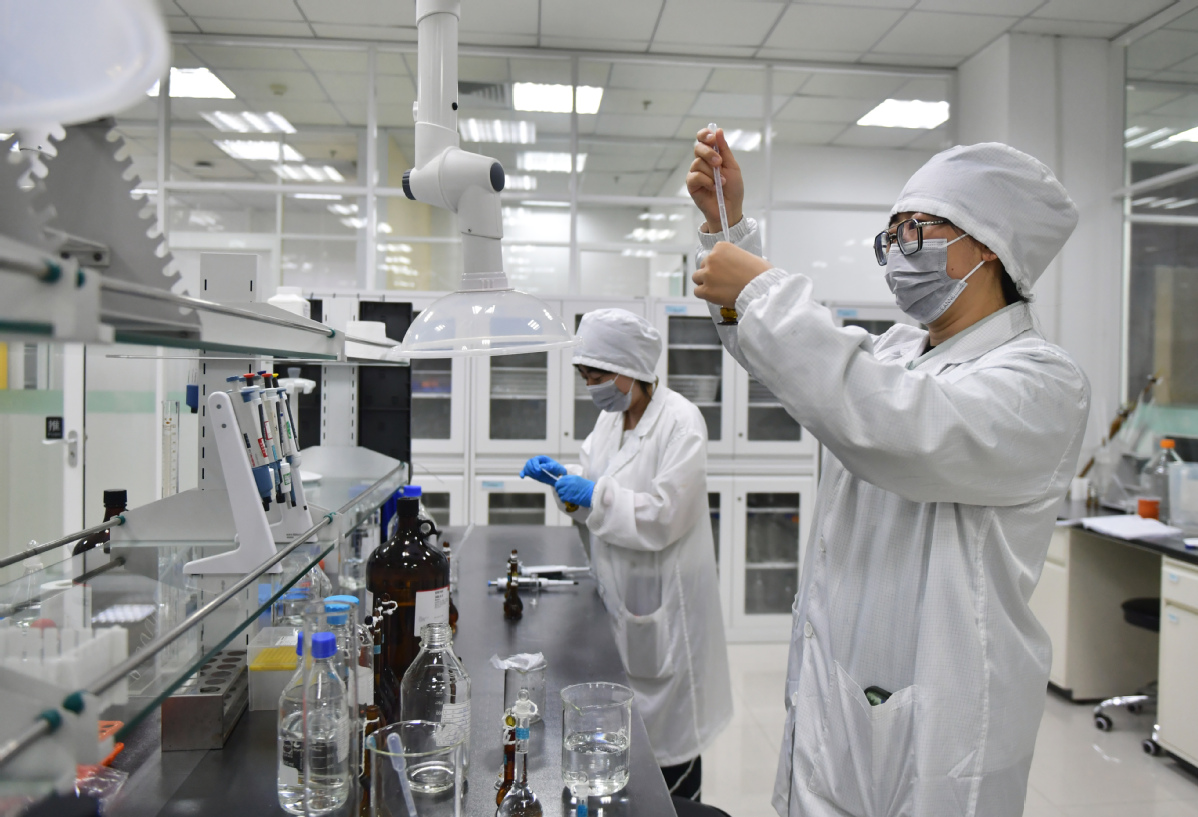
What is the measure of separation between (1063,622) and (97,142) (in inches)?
157

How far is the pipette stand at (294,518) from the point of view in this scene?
1.25 meters

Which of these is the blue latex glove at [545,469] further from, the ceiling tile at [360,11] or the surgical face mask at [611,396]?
the ceiling tile at [360,11]

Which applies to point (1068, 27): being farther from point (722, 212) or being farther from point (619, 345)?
point (722, 212)

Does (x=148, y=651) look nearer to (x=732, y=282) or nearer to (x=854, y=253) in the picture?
(x=732, y=282)

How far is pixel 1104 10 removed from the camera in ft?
13.5

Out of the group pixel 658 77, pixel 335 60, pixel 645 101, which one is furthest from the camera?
pixel 645 101

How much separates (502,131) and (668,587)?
4.26 m

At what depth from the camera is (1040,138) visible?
14.7 feet

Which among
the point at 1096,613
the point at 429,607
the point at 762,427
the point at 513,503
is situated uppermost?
the point at 762,427

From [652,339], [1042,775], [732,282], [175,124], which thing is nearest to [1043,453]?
[732,282]

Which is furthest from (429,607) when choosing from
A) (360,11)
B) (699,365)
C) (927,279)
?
(360,11)

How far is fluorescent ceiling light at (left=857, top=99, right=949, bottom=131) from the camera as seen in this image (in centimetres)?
532

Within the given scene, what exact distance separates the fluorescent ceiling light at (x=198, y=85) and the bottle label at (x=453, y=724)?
472cm

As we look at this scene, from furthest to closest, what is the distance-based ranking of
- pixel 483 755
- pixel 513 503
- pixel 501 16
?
pixel 513 503, pixel 501 16, pixel 483 755
